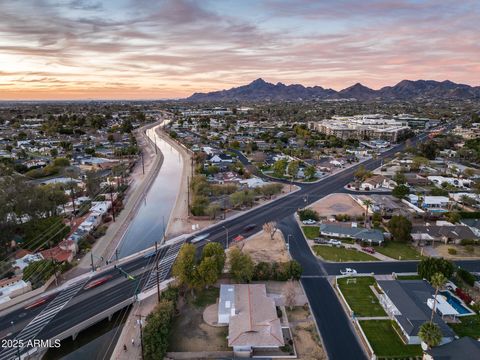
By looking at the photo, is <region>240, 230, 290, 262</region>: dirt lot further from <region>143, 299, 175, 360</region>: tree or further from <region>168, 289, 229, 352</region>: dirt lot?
<region>143, 299, 175, 360</region>: tree

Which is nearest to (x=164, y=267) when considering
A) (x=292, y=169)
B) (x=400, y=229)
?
(x=400, y=229)

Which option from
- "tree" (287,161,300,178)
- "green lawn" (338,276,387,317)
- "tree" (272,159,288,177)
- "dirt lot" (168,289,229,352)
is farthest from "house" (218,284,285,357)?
"tree" (272,159,288,177)

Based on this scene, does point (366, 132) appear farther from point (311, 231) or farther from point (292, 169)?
point (311, 231)

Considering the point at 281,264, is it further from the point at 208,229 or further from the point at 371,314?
the point at 208,229

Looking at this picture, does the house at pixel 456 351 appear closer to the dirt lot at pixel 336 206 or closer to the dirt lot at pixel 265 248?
the dirt lot at pixel 265 248

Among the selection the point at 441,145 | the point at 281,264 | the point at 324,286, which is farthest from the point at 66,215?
the point at 441,145

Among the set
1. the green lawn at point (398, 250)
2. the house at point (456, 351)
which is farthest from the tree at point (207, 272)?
the green lawn at point (398, 250)
